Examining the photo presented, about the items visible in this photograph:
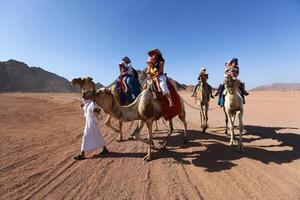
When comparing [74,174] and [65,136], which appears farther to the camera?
[65,136]

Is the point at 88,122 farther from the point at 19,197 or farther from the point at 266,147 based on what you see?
the point at 266,147

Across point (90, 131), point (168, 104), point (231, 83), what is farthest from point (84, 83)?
point (231, 83)

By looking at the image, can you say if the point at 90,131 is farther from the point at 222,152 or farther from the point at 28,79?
the point at 28,79

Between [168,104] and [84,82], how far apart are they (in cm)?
268

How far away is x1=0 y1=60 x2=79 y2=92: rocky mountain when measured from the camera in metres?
113

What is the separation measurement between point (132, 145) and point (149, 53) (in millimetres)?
3234

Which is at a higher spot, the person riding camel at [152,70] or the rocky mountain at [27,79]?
the rocky mountain at [27,79]

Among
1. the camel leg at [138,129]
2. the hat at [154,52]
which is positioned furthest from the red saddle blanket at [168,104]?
the hat at [154,52]

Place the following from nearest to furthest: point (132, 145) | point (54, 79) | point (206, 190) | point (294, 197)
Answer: point (294, 197), point (206, 190), point (132, 145), point (54, 79)

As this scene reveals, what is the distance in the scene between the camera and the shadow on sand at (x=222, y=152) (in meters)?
7.73

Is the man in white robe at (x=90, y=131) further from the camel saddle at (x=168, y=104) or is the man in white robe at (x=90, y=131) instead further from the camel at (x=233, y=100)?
the camel at (x=233, y=100)

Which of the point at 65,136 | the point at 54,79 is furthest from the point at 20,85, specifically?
the point at 65,136

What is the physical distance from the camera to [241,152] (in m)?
8.62

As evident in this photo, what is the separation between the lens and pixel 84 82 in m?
7.60
